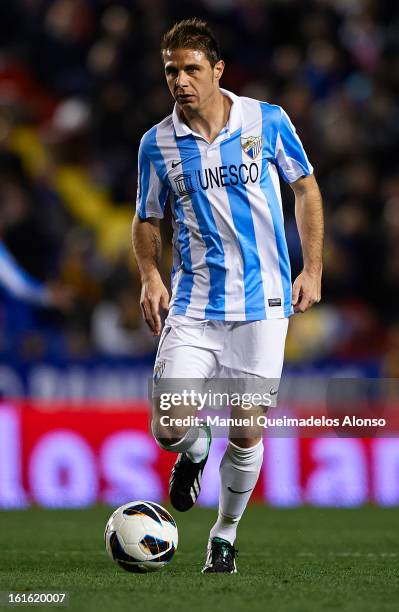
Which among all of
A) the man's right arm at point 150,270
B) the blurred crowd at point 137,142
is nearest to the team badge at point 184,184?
the man's right arm at point 150,270

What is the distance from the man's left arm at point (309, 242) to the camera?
18.1 feet

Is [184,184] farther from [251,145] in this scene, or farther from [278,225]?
[278,225]

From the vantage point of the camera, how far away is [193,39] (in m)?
5.43

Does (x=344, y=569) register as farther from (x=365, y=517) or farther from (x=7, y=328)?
(x=7, y=328)

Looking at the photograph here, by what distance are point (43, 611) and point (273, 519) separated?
4.41m

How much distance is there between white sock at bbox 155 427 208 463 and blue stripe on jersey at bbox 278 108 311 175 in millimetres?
1237

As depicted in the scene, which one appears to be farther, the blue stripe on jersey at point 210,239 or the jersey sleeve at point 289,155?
the jersey sleeve at point 289,155

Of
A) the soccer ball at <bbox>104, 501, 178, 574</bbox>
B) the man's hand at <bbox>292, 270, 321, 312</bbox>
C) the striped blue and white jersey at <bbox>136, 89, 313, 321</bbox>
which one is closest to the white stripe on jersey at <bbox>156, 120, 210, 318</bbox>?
the striped blue and white jersey at <bbox>136, 89, 313, 321</bbox>

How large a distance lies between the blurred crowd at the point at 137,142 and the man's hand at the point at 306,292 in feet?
16.5

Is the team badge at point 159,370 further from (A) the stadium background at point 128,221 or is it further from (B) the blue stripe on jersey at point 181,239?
(A) the stadium background at point 128,221

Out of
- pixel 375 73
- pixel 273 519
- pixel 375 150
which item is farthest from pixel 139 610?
pixel 375 73

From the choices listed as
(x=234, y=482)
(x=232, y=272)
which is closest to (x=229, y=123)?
(x=232, y=272)

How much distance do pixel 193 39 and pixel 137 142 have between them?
23.3ft

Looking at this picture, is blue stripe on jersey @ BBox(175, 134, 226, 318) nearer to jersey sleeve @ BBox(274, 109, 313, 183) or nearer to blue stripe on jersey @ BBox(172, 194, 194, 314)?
blue stripe on jersey @ BBox(172, 194, 194, 314)
